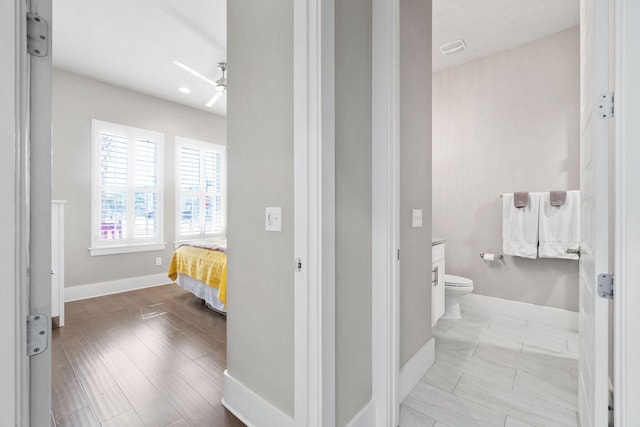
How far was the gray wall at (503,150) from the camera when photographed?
2799 millimetres

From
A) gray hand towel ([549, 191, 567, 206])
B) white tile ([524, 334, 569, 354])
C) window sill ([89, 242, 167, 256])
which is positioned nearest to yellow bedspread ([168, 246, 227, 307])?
window sill ([89, 242, 167, 256])

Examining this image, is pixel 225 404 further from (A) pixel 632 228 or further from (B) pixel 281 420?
(A) pixel 632 228

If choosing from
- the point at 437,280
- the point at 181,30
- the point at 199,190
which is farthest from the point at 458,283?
the point at 199,190

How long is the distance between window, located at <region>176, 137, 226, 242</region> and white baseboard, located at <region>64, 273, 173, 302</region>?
70 centimetres

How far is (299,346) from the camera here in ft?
4.08

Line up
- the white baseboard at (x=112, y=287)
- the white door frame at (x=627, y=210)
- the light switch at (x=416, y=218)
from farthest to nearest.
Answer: the white baseboard at (x=112, y=287) < the light switch at (x=416, y=218) < the white door frame at (x=627, y=210)

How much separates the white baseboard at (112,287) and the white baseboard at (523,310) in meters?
4.37

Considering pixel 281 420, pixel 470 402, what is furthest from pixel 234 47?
pixel 470 402

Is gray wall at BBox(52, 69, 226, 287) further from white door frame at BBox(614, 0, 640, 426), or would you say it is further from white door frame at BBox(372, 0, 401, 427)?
white door frame at BBox(614, 0, 640, 426)

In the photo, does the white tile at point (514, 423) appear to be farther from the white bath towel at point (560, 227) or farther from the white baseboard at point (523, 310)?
the white bath towel at point (560, 227)

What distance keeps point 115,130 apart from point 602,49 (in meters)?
4.97

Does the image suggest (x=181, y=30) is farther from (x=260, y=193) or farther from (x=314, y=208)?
(x=314, y=208)

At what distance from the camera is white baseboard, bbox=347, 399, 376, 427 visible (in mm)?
1395

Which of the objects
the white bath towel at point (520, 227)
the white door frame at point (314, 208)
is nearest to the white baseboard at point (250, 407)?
the white door frame at point (314, 208)
